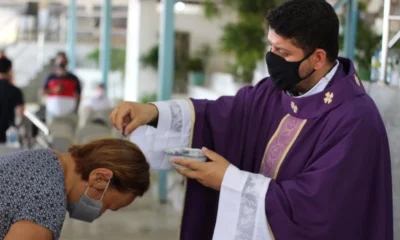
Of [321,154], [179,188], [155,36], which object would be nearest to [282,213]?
[321,154]

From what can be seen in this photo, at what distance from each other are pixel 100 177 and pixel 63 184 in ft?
0.37

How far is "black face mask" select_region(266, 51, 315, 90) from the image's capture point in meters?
2.07

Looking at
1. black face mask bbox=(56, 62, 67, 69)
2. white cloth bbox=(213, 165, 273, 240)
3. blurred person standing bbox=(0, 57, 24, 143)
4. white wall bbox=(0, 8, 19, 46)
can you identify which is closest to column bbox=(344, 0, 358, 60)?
blurred person standing bbox=(0, 57, 24, 143)

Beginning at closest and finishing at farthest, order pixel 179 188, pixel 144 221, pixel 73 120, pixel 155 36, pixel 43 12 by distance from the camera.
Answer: pixel 144 221 → pixel 179 188 → pixel 73 120 → pixel 155 36 → pixel 43 12

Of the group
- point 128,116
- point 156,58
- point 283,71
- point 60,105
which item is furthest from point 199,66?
point 283,71

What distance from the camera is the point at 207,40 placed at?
15.9m

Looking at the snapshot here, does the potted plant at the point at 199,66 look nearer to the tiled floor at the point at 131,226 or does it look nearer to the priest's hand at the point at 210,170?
the tiled floor at the point at 131,226

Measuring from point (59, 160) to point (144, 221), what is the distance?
3.98 metres

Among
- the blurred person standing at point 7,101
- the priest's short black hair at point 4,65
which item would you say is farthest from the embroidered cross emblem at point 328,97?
the priest's short black hair at point 4,65

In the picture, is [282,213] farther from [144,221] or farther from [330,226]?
[144,221]

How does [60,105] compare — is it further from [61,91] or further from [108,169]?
[108,169]

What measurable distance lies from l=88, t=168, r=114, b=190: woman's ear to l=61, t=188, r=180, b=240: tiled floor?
3.38 meters

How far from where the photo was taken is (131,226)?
5.75m

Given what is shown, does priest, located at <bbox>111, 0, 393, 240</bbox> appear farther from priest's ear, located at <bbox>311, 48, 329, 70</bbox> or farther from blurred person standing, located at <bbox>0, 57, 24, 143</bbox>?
blurred person standing, located at <bbox>0, 57, 24, 143</bbox>
